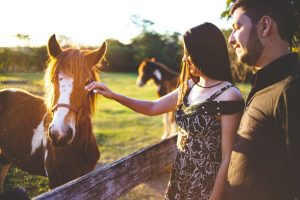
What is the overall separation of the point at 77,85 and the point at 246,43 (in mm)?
1561

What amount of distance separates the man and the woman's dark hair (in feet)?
1.12

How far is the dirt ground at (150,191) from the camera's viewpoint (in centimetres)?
495

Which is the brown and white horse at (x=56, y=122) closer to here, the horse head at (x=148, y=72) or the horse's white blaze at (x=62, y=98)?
the horse's white blaze at (x=62, y=98)

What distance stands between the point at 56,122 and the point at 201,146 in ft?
3.93

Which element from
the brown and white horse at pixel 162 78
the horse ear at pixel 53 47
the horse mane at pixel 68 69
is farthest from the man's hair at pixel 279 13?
the brown and white horse at pixel 162 78

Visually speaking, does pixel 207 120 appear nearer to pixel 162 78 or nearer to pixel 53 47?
pixel 53 47

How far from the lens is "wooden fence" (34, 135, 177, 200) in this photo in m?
1.76

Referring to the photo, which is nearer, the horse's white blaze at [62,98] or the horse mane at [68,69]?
the horse's white blaze at [62,98]

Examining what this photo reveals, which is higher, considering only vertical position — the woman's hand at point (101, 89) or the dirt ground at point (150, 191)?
the woman's hand at point (101, 89)

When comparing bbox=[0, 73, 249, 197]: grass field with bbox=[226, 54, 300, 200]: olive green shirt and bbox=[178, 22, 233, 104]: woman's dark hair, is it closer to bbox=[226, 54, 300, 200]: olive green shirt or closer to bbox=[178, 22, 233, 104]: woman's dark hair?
bbox=[178, 22, 233, 104]: woman's dark hair

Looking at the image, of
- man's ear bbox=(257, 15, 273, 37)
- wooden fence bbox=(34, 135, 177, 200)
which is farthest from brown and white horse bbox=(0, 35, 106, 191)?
man's ear bbox=(257, 15, 273, 37)

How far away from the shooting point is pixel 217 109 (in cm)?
184

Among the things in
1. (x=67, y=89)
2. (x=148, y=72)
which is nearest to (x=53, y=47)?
(x=67, y=89)

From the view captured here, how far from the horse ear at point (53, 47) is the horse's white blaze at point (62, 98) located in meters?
0.37
